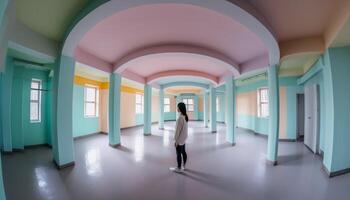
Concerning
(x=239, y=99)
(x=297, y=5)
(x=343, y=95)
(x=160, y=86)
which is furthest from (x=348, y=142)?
(x=160, y=86)

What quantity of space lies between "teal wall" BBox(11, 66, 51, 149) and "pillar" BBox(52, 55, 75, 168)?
113 inches

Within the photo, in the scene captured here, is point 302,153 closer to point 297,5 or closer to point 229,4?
point 297,5

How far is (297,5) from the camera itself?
261 cm

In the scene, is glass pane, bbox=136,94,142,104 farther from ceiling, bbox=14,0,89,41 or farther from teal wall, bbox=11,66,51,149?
ceiling, bbox=14,0,89,41

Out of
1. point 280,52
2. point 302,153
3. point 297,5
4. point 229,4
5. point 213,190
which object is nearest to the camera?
point 229,4

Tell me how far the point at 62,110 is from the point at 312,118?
778cm

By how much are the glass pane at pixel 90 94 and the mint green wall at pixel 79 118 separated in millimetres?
467

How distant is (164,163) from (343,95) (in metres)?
4.33

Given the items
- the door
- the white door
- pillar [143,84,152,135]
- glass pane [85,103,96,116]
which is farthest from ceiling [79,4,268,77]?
the door

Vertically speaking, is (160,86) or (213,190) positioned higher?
(160,86)

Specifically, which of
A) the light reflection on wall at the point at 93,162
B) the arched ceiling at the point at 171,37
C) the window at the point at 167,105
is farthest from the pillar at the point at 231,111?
the window at the point at 167,105

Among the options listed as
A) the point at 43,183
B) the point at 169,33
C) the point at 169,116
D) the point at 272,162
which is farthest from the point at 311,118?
the point at 169,116

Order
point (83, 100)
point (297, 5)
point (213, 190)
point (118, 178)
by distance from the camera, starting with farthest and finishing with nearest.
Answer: point (83, 100), point (118, 178), point (213, 190), point (297, 5)

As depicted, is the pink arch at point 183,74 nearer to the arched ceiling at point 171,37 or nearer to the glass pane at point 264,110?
the arched ceiling at point 171,37
